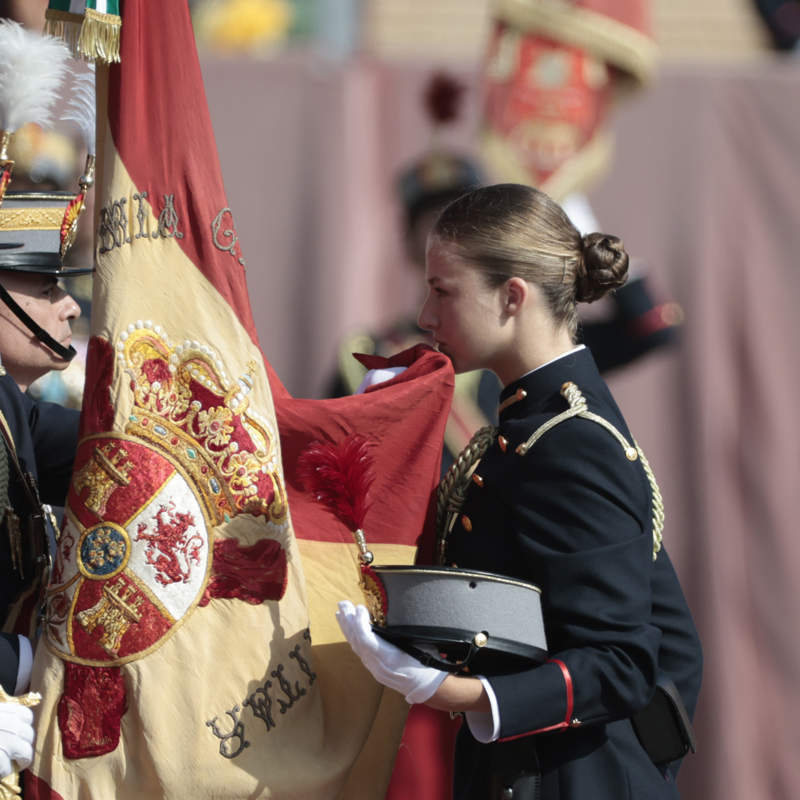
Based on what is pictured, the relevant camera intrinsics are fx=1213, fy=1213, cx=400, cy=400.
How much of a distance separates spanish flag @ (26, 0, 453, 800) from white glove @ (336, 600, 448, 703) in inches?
9.3

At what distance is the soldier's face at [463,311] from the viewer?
5.98 feet

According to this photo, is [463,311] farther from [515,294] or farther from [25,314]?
[25,314]

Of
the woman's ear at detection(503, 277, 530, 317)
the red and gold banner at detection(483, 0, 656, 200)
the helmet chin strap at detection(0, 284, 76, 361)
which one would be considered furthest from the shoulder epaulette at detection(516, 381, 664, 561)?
the red and gold banner at detection(483, 0, 656, 200)

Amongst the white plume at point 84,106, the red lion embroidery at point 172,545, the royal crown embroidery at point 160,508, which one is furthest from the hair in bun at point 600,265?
the white plume at point 84,106

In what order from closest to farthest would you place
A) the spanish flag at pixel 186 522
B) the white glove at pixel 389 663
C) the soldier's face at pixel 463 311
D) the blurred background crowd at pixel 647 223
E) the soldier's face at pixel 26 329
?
the white glove at pixel 389 663 → the spanish flag at pixel 186 522 → the soldier's face at pixel 463 311 → the soldier's face at pixel 26 329 → the blurred background crowd at pixel 647 223

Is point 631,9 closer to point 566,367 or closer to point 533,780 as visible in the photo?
point 566,367

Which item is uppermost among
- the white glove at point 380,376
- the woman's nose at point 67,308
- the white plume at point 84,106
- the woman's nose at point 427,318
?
the white plume at point 84,106

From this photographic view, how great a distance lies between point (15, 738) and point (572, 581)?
2.59 ft

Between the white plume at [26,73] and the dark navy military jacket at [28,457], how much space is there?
42 cm

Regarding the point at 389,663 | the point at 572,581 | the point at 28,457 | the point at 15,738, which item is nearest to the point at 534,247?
the point at 572,581

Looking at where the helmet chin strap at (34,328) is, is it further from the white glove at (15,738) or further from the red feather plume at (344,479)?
the white glove at (15,738)

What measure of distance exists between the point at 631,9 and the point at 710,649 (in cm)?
232

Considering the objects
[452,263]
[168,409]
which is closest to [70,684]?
[168,409]

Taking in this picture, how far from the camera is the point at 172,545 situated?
1.75m
